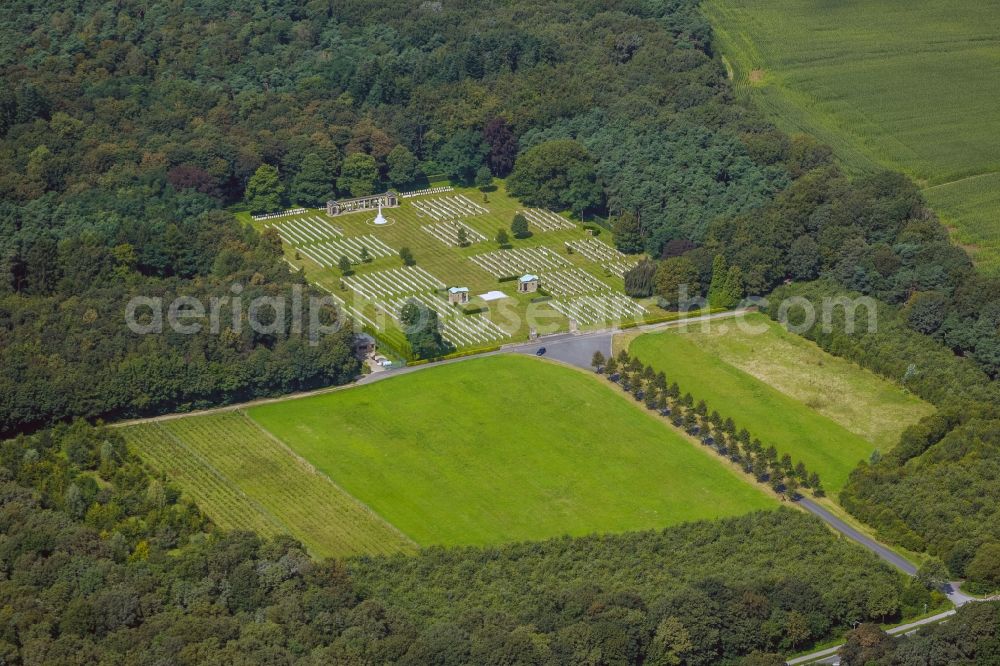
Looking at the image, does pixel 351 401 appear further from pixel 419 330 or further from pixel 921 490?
pixel 921 490

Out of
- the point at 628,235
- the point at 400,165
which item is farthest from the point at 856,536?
the point at 400,165

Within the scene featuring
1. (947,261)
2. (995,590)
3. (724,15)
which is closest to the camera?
(995,590)

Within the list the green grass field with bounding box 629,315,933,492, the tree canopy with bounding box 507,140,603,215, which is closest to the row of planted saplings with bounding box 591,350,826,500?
the green grass field with bounding box 629,315,933,492

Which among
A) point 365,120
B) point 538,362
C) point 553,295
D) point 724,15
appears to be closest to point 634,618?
point 538,362

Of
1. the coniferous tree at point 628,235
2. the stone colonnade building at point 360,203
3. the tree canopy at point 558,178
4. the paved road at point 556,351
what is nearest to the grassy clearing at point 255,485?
the paved road at point 556,351

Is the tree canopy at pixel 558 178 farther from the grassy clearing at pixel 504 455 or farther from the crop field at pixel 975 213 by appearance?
the crop field at pixel 975 213

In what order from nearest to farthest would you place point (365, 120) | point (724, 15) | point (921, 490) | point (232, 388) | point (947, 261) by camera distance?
1. point (921, 490)
2. point (232, 388)
3. point (947, 261)
4. point (365, 120)
5. point (724, 15)

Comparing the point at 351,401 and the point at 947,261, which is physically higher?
the point at 947,261
